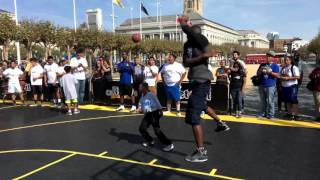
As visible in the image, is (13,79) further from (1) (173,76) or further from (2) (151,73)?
(1) (173,76)

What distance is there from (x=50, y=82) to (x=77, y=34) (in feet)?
94.9

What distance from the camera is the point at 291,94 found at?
9.24 m

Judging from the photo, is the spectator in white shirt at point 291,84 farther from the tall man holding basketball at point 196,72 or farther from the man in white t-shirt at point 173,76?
the tall man holding basketball at point 196,72

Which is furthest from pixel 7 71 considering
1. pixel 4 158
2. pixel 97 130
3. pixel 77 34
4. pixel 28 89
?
pixel 77 34

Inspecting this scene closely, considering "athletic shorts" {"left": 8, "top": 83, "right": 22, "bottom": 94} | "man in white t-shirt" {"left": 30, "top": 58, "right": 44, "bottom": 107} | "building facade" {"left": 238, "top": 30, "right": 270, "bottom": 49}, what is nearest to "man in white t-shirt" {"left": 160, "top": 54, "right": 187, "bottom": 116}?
"man in white t-shirt" {"left": 30, "top": 58, "right": 44, "bottom": 107}

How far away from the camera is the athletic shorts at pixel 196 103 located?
18.4 feet

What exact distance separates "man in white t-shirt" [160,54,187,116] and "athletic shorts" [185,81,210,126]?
4227mm

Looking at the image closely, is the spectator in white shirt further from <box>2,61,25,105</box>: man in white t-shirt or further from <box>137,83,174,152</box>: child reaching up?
<box>2,61,25,105</box>: man in white t-shirt

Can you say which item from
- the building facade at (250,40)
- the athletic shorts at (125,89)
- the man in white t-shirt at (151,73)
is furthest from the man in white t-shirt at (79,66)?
the building facade at (250,40)

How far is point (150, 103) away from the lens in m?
6.55

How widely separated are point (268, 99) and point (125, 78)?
4.63 meters

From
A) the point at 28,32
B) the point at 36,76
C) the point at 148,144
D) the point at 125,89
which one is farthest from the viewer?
the point at 28,32

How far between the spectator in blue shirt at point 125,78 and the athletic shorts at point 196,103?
5.64 m

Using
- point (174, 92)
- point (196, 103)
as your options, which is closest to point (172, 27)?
point (174, 92)
